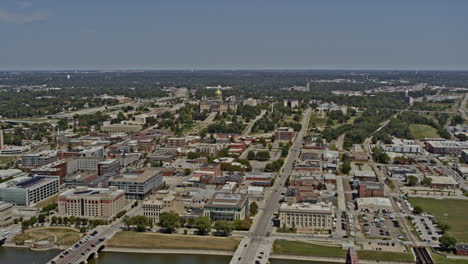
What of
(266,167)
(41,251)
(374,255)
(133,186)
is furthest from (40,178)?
(374,255)

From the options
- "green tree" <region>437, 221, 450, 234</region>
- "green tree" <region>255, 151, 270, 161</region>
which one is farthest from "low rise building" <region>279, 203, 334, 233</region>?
"green tree" <region>255, 151, 270, 161</region>

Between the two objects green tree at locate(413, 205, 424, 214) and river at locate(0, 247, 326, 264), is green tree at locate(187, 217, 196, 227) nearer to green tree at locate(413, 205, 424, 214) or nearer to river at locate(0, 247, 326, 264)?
river at locate(0, 247, 326, 264)

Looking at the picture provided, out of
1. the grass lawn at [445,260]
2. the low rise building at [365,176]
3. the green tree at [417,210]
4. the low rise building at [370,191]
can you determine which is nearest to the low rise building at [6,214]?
the low rise building at [370,191]

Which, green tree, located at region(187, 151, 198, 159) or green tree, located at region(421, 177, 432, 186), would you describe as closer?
green tree, located at region(421, 177, 432, 186)

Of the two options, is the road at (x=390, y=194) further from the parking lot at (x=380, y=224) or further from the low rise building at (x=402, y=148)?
the low rise building at (x=402, y=148)

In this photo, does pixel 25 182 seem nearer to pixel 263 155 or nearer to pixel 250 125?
pixel 263 155

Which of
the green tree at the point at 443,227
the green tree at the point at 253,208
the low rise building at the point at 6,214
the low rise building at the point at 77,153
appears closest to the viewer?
the green tree at the point at 443,227
